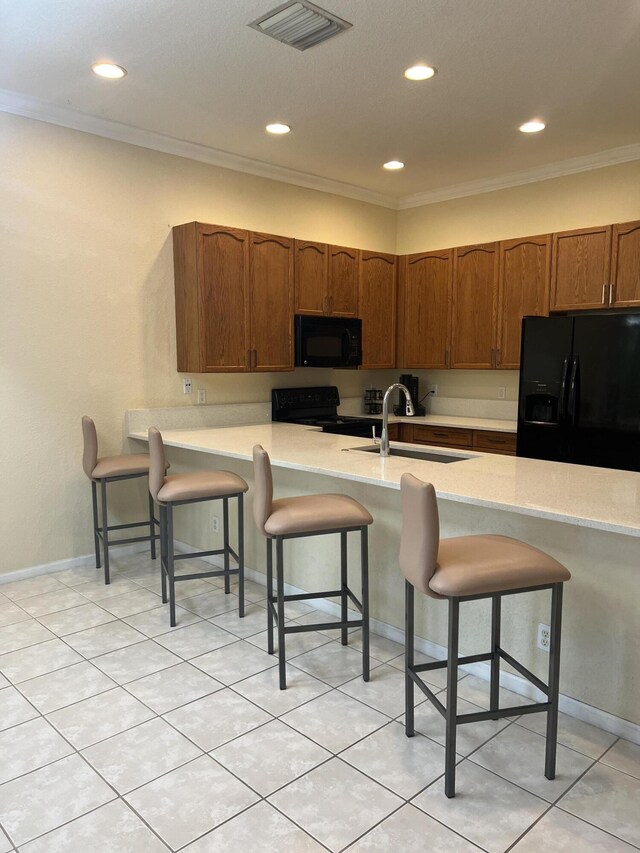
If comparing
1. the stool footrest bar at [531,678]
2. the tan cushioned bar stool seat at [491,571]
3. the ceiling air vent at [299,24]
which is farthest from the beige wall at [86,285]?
the stool footrest bar at [531,678]

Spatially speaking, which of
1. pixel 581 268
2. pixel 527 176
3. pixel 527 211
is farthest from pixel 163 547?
pixel 527 176

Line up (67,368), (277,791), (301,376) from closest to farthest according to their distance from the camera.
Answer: (277,791) → (67,368) → (301,376)

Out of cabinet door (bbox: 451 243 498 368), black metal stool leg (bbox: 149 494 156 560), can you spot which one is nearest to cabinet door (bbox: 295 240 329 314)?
cabinet door (bbox: 451 243 498 368)

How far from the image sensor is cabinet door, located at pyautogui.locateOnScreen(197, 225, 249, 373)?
4.05 metres

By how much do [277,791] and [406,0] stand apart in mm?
2894

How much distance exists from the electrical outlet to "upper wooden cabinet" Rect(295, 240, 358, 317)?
9.71 ft

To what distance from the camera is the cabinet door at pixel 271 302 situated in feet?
14.2

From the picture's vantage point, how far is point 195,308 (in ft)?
13.3

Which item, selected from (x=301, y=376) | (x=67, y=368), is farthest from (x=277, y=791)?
(x=301, y=376)

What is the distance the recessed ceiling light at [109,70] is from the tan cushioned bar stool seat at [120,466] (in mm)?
2105

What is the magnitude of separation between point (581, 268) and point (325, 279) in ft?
6.09

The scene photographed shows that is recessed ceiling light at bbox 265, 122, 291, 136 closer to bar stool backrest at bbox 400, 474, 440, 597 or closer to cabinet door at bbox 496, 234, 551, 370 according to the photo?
cabinet door at bbox 496, 234, 551, 370

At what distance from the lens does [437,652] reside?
2730mm

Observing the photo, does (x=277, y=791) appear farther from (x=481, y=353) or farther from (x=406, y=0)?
(x=481, y=353)
